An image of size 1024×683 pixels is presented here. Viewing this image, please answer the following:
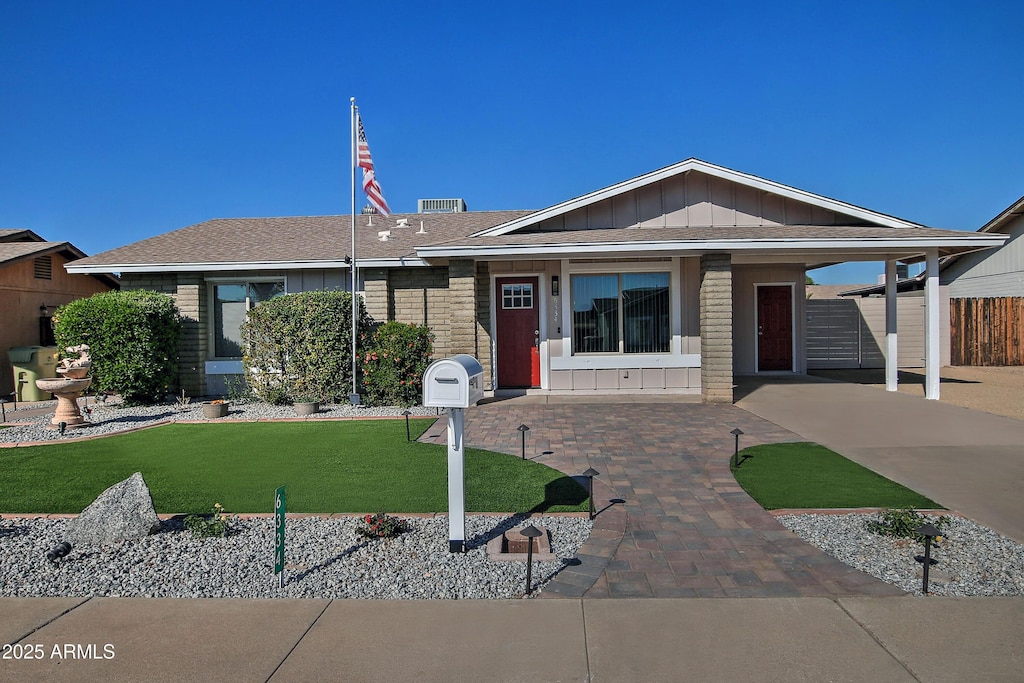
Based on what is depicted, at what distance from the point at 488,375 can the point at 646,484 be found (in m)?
6.51

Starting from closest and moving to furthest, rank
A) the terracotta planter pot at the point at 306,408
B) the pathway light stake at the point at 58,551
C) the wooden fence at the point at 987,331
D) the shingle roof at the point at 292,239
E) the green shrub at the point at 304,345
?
the pathway light stake at the point at 58,551 → the terracotta planter pot at the point at 306,408 → the green shrub at the point at 304,345 → the shingle roof at the point at 292,239 → the wooden fence at the point at 987,331

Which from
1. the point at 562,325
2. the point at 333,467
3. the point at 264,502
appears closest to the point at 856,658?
the point at 264,502

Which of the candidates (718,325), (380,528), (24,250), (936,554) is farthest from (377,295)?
(936,554)

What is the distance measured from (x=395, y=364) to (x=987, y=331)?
18.7 metres

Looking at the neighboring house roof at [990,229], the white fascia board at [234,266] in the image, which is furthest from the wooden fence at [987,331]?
the white fascia board at [234,266]

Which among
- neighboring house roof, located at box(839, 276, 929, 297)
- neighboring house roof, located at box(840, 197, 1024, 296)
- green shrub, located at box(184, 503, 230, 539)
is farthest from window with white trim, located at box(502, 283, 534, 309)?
neighboring house roof, located at box(839, 276, 929, 297)

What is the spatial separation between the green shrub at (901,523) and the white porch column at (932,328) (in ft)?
25.8

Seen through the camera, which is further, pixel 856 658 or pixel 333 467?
pixel 333 467

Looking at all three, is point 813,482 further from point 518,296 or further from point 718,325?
point 518,296

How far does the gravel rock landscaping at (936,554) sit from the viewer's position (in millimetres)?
3912

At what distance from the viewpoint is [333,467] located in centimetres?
698

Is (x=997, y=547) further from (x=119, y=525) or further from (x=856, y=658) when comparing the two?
(x=119, y=525)

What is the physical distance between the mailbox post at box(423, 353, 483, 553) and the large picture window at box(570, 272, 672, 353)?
308 inches

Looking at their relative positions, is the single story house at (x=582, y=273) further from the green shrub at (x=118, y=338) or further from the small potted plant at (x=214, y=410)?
the small potted plant at (x=214, y=410)
